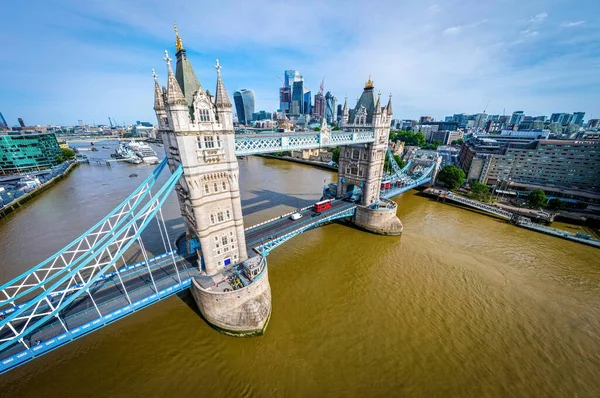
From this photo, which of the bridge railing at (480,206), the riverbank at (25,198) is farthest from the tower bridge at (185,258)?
the bridge railing at (480,206)

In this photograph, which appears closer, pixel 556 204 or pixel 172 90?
pixel 172 90

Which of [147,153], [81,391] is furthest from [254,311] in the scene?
[147,153]

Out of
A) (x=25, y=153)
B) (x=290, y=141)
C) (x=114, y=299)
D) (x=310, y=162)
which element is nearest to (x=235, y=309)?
(x=114, y=299)

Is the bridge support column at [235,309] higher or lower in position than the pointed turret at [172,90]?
lower

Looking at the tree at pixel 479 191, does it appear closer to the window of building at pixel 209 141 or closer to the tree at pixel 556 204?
the tree at pixel 556 204

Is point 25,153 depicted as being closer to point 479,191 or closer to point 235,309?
point 235,309

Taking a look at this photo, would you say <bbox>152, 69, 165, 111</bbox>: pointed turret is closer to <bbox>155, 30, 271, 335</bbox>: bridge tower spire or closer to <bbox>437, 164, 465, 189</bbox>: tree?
<bbox>155, 30, 271, 335</bbox>: bridge tower spire

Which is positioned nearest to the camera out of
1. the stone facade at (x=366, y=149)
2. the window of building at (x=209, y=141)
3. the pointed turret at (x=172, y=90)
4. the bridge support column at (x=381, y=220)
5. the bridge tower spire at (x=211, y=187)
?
the pointed turret at (x=172, y=90)

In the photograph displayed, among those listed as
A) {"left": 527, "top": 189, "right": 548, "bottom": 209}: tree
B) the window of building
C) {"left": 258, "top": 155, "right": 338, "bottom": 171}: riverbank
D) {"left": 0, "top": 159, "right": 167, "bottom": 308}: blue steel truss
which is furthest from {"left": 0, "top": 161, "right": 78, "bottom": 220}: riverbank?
{"left": 527, "top": 189, "right": 548, "bottom": 209}: tree
